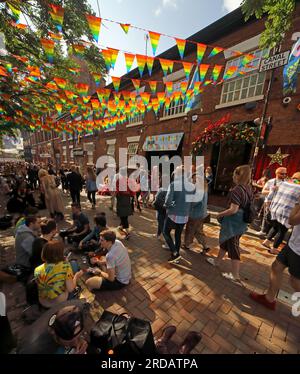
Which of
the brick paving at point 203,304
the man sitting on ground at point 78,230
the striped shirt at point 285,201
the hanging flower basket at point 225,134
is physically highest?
the hanging flower basket at point 225,134

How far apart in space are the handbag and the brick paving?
1.65 ft

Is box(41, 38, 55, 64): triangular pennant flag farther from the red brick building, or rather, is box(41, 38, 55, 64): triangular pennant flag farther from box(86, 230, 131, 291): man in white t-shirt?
box(86, 230, 131, 291): man in white t-shirt

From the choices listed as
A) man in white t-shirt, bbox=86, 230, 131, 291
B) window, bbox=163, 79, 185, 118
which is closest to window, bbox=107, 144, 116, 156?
window, bbox=163, 79, 185, 118

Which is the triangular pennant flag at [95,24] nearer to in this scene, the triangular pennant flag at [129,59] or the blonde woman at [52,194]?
the triangular pennant flag at [129,59]

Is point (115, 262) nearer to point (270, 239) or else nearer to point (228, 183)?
point (270, 239)

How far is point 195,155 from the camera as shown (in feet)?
23.5

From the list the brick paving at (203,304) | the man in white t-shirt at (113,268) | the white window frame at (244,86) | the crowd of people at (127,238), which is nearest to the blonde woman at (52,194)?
the crowd of people at (127,238)

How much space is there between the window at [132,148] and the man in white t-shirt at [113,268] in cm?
913

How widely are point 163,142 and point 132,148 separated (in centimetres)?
329

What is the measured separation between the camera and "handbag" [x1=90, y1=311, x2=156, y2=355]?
139 cm

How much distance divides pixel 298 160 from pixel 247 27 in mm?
5189

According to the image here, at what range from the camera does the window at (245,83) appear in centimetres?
548

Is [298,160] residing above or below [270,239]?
above

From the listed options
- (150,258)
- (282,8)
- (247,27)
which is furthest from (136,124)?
(150,258)
